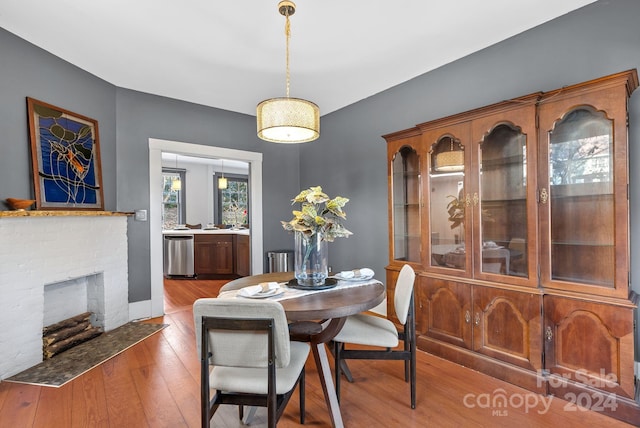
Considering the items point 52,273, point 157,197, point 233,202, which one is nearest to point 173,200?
point 233,202

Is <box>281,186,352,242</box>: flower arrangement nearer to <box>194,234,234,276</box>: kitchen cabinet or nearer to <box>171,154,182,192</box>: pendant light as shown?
<box>194,234,234,276</box>: kitchen cabinet

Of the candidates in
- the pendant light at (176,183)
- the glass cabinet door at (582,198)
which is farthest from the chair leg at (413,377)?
the pendant light at (176,183)

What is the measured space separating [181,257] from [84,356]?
124 inches

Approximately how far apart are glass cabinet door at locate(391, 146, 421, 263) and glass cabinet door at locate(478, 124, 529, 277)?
62 centimetres

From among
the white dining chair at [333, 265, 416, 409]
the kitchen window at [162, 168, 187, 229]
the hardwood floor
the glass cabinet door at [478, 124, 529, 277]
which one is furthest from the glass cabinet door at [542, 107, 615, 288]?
the kitchen window at [162, 168, 187, 229]

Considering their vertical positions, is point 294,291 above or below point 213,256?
above

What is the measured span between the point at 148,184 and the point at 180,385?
7.84 ft

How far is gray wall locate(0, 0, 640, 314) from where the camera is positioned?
2.17 m

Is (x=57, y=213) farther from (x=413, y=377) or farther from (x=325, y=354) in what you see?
(x=413, y=377)

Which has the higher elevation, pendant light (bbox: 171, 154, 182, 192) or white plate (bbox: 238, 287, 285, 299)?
pendant light (bbox: 171, 154, 182, 192)

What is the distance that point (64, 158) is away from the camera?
9.60 feet

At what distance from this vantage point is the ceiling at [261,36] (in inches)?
85.3

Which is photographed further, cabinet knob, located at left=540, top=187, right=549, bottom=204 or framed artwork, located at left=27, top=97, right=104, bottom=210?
framed artwork, located at left=27, top=97, right=104, bottom=210

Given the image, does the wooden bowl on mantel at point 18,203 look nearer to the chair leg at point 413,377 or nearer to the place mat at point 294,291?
the place mat at point 294,291
